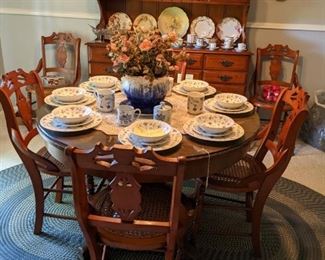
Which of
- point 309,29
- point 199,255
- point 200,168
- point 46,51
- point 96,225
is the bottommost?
point 199,255

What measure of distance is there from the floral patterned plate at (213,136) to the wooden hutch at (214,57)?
5.34 feet

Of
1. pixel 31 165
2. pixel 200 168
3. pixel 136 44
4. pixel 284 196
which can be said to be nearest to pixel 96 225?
pixel 200 168

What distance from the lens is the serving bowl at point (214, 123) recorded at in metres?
1.82

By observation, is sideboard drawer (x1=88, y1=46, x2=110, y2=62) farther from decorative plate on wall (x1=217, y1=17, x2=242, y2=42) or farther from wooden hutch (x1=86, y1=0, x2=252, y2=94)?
decorative plate on wall (x1=217, y1=17, x2=242, y2=42)

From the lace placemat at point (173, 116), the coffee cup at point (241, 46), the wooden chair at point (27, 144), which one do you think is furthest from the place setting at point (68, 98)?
the coffee cup at point (241, 46)

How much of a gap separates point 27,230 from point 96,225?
3.15ft

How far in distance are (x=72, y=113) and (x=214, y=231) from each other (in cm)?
118

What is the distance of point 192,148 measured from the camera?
5.68 ft

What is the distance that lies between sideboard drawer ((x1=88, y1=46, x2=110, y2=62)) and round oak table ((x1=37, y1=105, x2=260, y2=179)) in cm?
181

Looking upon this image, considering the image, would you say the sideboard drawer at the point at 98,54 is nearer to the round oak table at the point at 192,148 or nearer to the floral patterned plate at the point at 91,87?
the floral patterned plate at the point at 91,87

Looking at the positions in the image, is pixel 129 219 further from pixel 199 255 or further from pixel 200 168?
pixel 199 255

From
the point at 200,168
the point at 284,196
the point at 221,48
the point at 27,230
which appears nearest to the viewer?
the point at 200,168

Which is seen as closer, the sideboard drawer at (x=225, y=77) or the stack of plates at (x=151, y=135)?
the stack of plates at (x=151, y=135)

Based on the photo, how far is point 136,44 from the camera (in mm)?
1963
